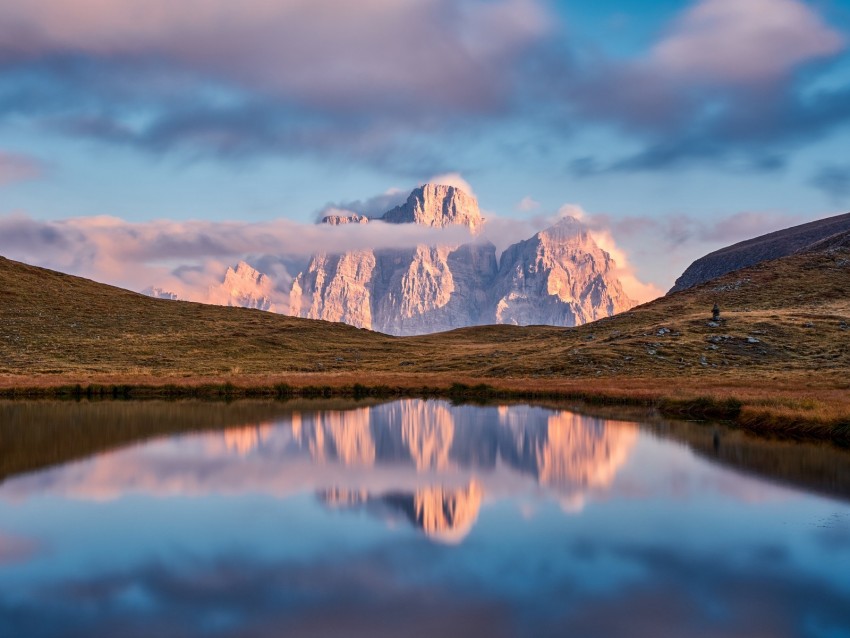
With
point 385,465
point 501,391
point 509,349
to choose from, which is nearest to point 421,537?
point 385,465

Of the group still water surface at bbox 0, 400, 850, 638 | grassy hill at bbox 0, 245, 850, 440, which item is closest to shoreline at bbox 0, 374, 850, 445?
grassy hill at bbox 0, 245, 850, 440

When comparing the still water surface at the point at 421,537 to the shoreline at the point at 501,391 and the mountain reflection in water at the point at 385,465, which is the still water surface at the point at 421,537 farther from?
the shoreline at the point at 501,391

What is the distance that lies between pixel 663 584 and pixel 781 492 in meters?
13.0

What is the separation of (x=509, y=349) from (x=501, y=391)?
157 feet

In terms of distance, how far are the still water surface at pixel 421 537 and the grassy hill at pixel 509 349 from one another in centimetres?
1869

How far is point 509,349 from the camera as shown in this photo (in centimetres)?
12650

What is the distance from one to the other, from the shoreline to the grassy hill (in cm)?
28

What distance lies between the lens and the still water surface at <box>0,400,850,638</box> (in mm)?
15547

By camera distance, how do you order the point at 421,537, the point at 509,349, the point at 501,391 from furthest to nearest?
1. the point at 509,349
2. the point at 501,391
3. the point at 421,537

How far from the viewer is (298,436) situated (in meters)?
45.3

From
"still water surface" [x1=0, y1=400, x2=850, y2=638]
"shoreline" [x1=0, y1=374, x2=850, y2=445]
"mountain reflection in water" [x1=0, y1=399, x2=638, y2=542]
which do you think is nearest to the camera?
"still water surface" [x1=0, y1=400, x2=850, y2=638]

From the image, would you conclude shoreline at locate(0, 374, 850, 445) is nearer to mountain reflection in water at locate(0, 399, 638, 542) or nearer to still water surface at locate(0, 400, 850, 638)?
mountain reflection in water at locate(0, 399, 638, 542)

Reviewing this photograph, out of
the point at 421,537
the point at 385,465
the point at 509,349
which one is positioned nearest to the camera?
the point at 421,537

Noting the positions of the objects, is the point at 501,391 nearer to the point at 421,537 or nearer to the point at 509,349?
the point at 509,349
